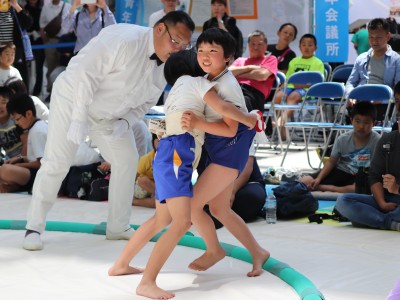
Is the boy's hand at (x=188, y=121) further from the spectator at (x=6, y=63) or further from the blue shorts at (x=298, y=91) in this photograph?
the blue shorts at (x=298, y=91)

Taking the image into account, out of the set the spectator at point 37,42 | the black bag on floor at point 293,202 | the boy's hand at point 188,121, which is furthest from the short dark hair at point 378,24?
the spectator at point 37,42

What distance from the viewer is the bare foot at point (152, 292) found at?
11.4 feet

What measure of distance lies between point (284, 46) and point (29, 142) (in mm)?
3938

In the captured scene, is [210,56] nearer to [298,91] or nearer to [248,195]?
[248,195]

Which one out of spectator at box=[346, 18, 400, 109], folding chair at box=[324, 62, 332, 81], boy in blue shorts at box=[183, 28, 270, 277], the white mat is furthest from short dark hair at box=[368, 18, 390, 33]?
boy in blue shorts at box=[183, 28, 270, 277]

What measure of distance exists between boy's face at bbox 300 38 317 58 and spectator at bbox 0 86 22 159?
11.4 ft

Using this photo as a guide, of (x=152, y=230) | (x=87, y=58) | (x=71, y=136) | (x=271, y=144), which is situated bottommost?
(x=271, y=144)

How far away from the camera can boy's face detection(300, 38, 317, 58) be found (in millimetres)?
9195

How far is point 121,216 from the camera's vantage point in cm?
469

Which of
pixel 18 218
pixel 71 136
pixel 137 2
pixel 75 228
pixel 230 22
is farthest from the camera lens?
pixel 137 2

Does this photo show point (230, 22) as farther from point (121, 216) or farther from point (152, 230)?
point (152, 230)

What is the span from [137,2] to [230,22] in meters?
1.73

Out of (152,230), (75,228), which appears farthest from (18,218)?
(152,230)

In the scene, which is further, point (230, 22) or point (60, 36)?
point (60, 36)
